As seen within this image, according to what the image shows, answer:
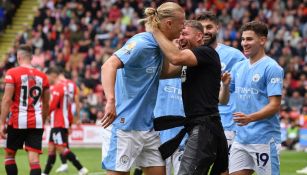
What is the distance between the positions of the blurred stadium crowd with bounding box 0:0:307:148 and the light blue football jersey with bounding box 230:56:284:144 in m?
17.0

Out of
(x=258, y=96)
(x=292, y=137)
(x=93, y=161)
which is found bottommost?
(x=292, y=137)

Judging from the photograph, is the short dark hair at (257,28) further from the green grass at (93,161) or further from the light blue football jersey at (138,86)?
the green grass at (93,161)

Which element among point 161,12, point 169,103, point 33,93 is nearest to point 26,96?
point 33,93

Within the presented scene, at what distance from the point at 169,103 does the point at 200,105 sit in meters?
2.31

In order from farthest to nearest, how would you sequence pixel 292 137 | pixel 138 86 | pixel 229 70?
pixel 292 137
pixel 229 70
pixel 138 86

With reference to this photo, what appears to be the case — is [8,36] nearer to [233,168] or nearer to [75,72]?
[75,72]

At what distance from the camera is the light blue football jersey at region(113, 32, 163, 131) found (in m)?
8.30

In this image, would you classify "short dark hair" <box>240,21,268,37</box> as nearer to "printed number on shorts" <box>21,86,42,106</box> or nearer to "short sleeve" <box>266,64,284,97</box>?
"short sleeve" <box>266,64,284,97</box>

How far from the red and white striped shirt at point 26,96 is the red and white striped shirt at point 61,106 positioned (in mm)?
3995

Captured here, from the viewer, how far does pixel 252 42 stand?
9.45 m

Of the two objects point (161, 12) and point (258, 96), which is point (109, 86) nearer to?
point (161, 12)

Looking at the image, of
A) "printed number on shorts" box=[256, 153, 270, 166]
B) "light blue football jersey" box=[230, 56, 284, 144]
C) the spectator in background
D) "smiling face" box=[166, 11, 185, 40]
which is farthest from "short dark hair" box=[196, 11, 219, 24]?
the spectator in background

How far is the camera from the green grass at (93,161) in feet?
54.3

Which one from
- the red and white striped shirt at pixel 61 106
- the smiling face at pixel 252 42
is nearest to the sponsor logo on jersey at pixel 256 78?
the smiling face at pixel 252 42
